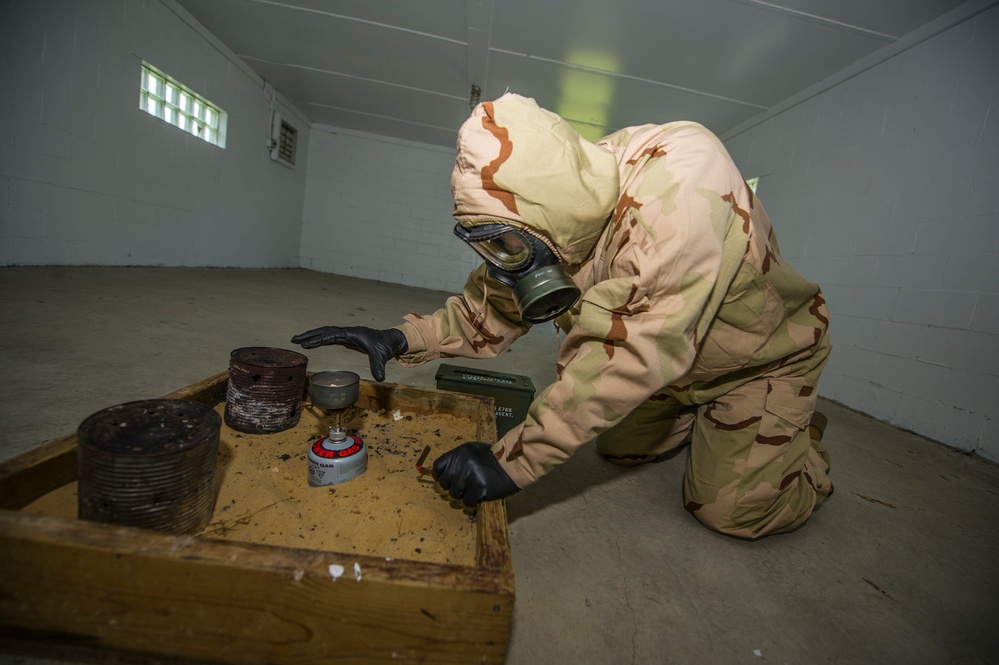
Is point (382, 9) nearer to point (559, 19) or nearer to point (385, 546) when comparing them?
point (559, 19)

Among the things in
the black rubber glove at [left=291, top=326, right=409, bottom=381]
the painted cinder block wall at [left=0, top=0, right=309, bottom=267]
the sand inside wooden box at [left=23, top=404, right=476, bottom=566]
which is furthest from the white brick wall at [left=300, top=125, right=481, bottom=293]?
the sand inside wooden box at [left=23, top=404, right=476, bottom=566]

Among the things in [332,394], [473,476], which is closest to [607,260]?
[473,476]

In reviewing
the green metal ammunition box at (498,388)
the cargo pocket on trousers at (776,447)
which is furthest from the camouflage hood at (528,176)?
the cargo pocket on trousers at (776,447)

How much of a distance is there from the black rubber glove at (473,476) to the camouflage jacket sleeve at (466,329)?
52 centimetres

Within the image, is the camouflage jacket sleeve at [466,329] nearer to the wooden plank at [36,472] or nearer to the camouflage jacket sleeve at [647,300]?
the camouflage jacket sleeve at [647,300]

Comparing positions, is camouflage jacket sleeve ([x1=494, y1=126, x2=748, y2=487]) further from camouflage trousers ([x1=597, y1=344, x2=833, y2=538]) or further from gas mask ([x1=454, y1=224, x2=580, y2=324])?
camouflage trousers ([x1=597, y1=344, x2=833, y2=538])

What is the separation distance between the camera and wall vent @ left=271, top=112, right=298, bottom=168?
19.1 ft

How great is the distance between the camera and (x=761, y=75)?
142 inches

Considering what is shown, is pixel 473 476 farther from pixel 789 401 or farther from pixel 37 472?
pixel 789 401

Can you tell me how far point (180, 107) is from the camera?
4.15 m

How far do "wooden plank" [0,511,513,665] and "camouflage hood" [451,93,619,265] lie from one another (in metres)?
0.64

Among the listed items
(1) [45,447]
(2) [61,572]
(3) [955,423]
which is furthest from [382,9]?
(3) [955,423]

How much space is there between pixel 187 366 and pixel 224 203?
4.16m

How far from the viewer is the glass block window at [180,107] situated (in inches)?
146
